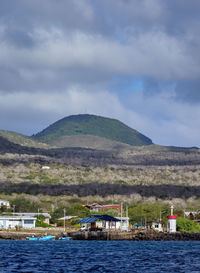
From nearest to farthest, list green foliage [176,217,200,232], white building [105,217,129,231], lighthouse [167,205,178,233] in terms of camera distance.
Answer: lighthouse [167,205,178,233]
green foliage [176,217,200,232]
white building [105,217,129,231]

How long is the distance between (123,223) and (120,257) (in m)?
91.6

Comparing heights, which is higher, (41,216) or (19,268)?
(41,216)

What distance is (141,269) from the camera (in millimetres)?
73938

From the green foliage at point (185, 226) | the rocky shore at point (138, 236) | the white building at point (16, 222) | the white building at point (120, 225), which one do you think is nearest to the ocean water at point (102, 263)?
the rocky shore at point (138, 236)

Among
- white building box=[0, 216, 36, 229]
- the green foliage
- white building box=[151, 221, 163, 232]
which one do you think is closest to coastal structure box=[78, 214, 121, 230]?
white building box=[151, 221, 163, 232]

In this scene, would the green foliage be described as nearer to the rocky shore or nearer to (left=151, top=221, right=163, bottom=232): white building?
the rocky shore

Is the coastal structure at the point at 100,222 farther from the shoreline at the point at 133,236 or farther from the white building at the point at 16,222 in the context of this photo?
the white building at the point at 16,222

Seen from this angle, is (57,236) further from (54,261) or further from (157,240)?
(54,261)

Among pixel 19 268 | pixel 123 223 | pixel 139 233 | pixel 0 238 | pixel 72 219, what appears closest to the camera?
pixel 19 268

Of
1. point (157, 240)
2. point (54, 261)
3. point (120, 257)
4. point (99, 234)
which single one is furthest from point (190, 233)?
point (54, 261)

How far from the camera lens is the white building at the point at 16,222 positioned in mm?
188125

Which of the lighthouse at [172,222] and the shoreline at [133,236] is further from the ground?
the lighthouse at [172,222]

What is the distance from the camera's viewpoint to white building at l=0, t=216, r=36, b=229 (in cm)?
18812

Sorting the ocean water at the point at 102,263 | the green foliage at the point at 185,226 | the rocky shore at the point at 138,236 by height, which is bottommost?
the ocean water at the point at 102,263
